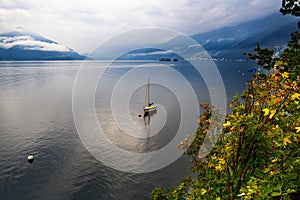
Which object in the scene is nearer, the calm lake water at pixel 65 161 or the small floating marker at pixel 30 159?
the calm lake water at pixel 65 161

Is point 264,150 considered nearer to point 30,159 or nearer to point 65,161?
point 65,161

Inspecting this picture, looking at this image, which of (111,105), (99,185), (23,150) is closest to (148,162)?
(99,185)

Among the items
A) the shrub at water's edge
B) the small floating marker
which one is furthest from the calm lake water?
the shrub at water's edge

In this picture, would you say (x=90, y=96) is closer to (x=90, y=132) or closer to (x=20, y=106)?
(x=20, y=106)

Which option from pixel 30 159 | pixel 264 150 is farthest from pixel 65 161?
pixel 264 150

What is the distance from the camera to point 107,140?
64375 mm

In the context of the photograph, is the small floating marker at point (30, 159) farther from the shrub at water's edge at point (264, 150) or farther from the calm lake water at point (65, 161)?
the shrub at water's edge at point (264, 150)

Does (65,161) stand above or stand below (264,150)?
below

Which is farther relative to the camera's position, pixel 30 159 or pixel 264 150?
pixel 30 159

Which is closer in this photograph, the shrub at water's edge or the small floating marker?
the shrub at water's edge

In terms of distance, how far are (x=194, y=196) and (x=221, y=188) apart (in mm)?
1994

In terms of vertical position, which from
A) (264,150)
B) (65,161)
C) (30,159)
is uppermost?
(264,150)

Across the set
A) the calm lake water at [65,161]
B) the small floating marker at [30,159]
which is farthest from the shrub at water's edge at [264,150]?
the small floating marker at [30,159]

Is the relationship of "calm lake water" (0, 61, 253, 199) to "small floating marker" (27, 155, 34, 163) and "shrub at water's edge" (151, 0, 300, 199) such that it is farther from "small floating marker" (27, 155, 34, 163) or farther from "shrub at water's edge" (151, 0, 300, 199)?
"shrub at water's edge" (151, 0, 300, 199)
